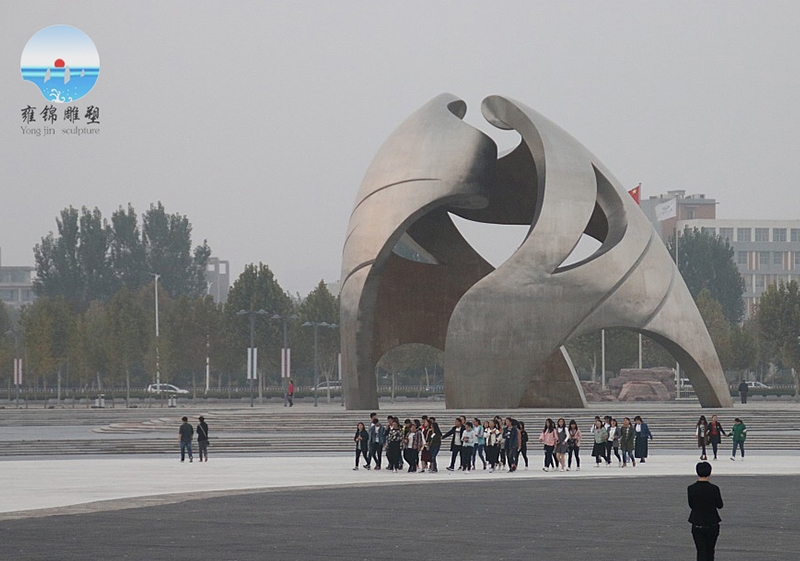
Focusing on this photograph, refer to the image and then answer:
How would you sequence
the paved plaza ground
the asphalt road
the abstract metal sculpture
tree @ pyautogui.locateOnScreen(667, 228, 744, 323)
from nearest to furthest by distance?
the asphalt road < the paved plaza ground < the abstract metal sculpture < tree @ pyautogui.locateOnScreen(667, 228, 744, 323)

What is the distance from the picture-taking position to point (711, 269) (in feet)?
375

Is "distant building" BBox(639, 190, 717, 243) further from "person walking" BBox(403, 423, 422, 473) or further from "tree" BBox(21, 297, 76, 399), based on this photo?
"person walking" BBox(403, 423, 422, 473)

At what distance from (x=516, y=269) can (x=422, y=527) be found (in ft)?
81.7

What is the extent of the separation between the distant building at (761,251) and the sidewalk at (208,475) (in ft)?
369

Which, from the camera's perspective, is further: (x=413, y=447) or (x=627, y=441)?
(x=627, y=441)

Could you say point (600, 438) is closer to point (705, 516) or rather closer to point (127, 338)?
point (705, 516)

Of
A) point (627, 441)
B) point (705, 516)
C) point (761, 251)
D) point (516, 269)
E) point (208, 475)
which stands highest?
point (761, 251)

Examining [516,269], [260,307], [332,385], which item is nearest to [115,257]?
[332,385]

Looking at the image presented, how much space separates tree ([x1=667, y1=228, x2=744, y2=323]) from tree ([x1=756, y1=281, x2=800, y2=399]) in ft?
112

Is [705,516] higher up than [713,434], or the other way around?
[705,516]

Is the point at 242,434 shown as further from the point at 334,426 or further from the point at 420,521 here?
the point at 420,521

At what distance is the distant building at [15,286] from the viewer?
167625mm

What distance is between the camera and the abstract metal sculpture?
42.0m

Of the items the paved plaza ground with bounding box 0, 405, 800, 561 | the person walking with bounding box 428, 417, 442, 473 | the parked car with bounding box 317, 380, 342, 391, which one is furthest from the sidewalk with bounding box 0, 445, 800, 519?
the parked car with bounding box 317, 380, 342, 391
